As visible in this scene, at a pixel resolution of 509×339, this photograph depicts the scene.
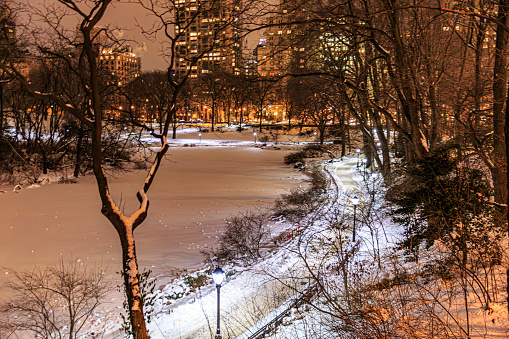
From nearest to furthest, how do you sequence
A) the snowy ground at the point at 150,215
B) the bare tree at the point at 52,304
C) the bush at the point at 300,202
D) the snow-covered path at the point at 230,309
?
the bare tree at the point at 52,304 → the snow-covered path at the point at 230,309 → the snowy ground at the point at 150,215 → the bush at the point at 300,202

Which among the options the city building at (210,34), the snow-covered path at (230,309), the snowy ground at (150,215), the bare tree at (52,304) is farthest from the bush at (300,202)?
the city building at (210,34)

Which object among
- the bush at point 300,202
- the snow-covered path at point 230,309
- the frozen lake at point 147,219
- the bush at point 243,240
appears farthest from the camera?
the bush at point 300,202

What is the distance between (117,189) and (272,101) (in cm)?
6173

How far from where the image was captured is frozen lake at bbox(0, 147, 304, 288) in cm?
1481

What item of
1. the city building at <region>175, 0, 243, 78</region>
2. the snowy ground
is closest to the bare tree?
the snowy ground

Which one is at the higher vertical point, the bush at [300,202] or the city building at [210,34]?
the city building at [210,34]

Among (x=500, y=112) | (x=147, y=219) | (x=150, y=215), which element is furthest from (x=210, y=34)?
(x=150, y=215)

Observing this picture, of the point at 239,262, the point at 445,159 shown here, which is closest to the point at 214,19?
the point at 445,159

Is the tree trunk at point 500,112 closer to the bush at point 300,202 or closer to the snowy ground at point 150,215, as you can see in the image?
the snowy ground at point 150,215

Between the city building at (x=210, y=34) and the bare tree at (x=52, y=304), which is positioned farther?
the bare tree at (x=52, y=304)

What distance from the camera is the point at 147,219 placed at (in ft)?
66.5

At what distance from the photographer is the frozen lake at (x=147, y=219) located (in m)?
14.8

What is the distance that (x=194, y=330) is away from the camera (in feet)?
32.2

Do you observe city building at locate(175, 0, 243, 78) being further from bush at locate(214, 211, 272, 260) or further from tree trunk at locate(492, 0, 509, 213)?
bush at locate(214, 211, 272, 260)
